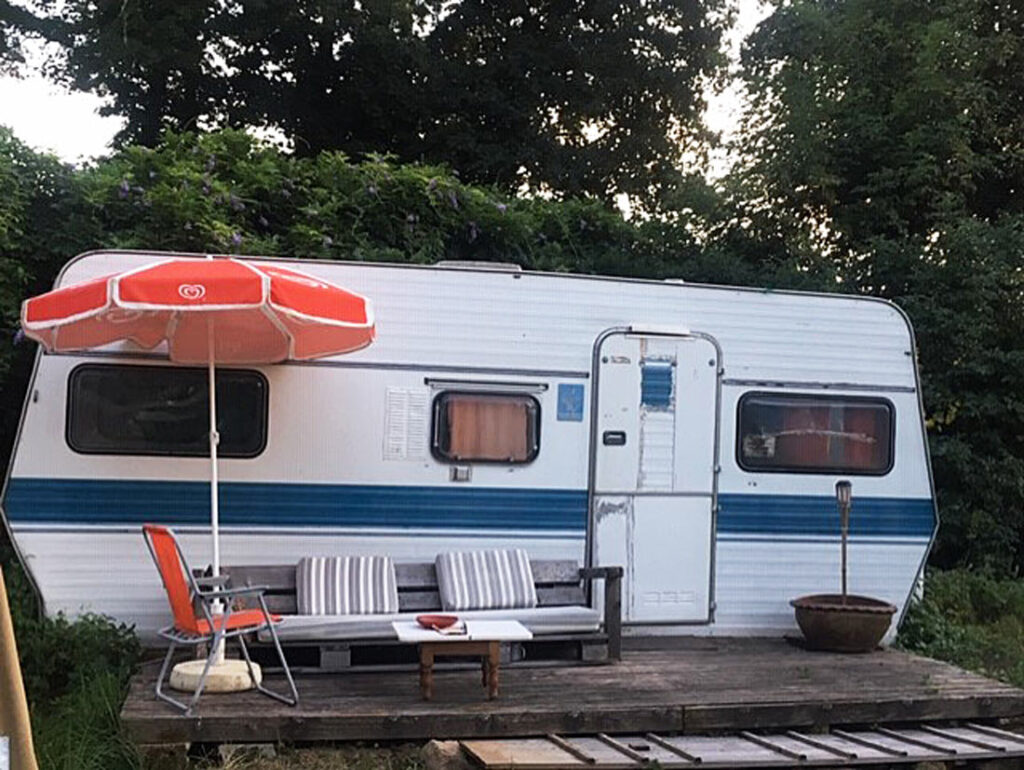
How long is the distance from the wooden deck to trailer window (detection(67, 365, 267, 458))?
4.41 feet

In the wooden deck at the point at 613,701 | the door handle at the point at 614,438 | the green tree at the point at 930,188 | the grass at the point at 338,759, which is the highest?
the green tree at the point at 930,188

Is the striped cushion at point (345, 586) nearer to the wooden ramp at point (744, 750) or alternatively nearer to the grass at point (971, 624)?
the wooden ramp at point (744, 750)

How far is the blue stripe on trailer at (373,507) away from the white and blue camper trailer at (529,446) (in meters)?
0.01

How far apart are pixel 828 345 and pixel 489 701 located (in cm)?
342

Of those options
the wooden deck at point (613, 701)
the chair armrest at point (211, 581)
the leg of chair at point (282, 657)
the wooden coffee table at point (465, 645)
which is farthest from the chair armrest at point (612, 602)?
the chair armrest at point (211, 581)

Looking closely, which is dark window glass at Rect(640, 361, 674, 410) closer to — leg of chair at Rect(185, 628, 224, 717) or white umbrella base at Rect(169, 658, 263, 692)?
white umbrella base at Rect(169, 658, 263, 692)

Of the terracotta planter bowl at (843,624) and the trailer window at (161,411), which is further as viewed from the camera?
the terracotta planter bowl at (843,624)

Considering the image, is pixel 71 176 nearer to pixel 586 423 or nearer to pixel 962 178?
pixel 586 423

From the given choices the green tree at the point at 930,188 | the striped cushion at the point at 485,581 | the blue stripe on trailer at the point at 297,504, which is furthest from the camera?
the green tree at the point at 930,188

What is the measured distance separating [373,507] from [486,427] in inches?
33.2

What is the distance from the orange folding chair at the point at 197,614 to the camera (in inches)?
212

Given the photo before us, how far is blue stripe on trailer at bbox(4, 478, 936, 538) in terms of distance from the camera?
250 inches

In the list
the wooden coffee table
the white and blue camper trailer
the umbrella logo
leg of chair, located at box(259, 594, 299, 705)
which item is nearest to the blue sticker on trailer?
the white and blue camper trailer

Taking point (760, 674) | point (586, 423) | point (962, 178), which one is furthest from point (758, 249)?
point (760, 674)
